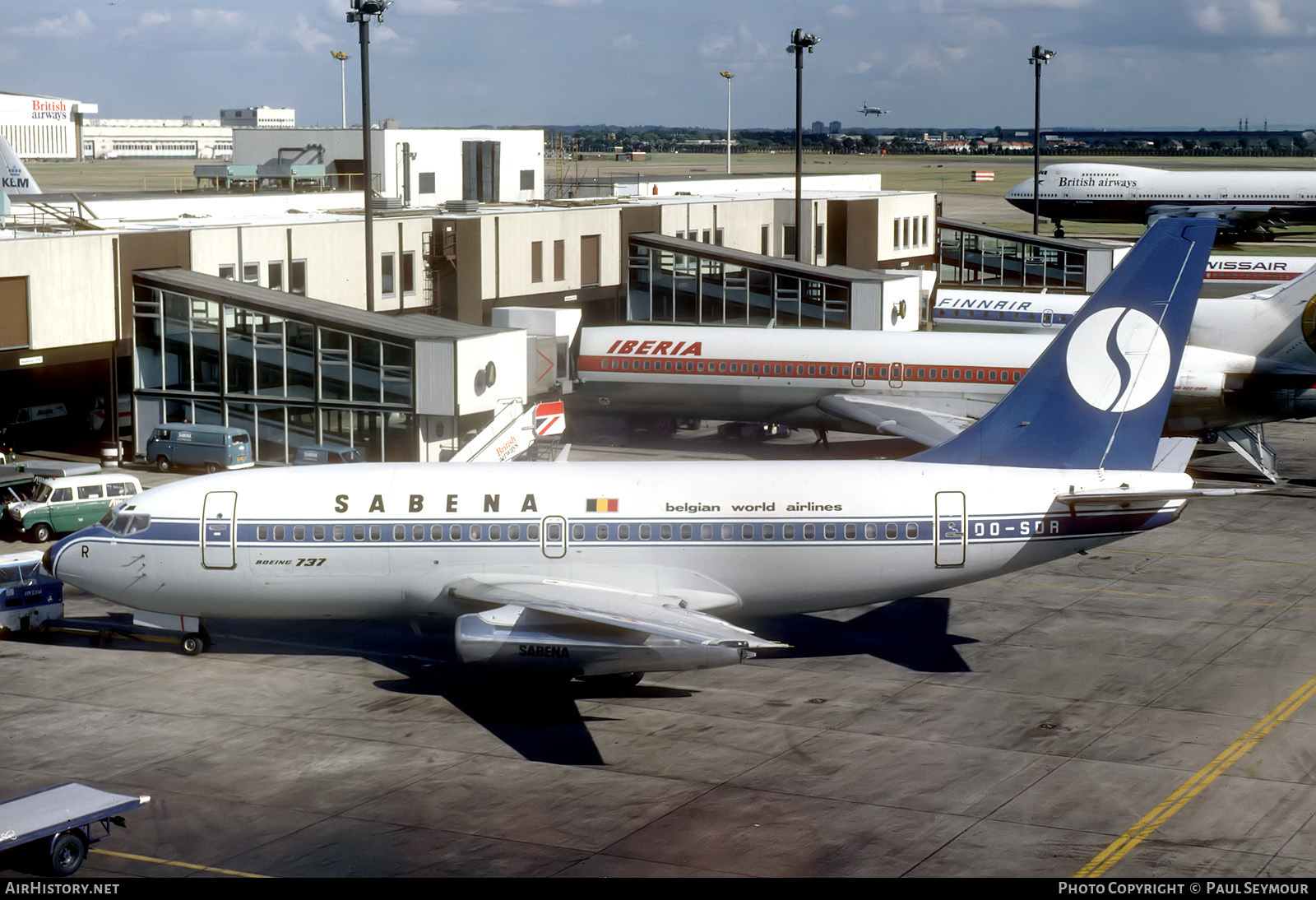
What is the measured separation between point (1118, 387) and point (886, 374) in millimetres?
25025

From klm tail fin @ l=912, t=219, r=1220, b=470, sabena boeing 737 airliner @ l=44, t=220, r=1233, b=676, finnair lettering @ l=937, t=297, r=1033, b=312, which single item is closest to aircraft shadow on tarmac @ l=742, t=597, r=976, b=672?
sabena boeing 737 airliner @ l=44, t=220, r=1233, b=676

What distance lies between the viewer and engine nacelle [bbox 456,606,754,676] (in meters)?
27.2

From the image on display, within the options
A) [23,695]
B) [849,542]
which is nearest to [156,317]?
[23,695]

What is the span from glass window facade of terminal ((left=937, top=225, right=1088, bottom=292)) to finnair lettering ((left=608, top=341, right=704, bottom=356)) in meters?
41.0

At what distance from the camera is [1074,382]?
103 ft

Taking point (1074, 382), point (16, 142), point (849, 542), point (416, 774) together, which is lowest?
point (416, 774)

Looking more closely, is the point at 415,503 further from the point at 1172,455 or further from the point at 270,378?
the point at 270,378

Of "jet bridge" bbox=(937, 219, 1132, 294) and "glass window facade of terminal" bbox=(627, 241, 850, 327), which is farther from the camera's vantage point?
"jet bridge" bbox=(937, 219, 1132, 294)

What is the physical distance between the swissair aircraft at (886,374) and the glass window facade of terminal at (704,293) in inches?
508

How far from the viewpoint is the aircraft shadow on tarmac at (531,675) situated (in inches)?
1102

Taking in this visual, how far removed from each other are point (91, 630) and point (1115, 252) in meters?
77.3

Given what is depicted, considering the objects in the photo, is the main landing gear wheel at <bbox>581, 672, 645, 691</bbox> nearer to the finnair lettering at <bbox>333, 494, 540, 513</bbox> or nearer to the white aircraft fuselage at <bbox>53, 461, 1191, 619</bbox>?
the white aircraft fuselage at <bbox>53, 461, 1191, 619</bbox>

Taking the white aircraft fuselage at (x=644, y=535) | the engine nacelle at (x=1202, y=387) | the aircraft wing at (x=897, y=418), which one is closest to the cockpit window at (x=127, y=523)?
the white aircraft fuselage at (x=644, y=535)
